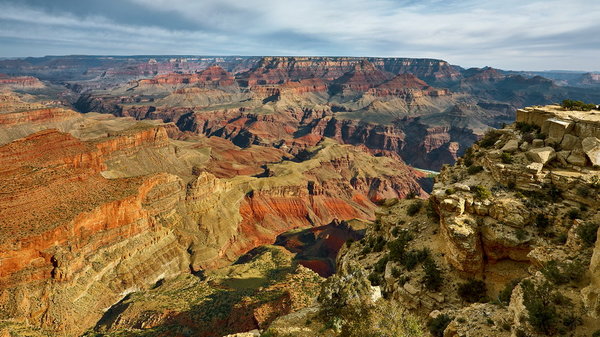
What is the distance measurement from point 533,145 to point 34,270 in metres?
78.9

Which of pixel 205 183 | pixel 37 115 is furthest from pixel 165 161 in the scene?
pixel 37 115

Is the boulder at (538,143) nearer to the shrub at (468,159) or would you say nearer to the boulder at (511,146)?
the boulder at (511,146)

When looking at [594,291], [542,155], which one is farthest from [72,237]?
[542,155]

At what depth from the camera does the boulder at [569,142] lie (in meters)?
29.6

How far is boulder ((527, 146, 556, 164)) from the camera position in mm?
28844

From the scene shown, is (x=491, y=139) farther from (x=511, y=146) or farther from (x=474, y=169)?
(x=474, y=169)

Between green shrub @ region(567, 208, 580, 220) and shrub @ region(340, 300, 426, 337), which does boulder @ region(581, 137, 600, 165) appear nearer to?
green shrub @ region(567, 208, 580, 220)

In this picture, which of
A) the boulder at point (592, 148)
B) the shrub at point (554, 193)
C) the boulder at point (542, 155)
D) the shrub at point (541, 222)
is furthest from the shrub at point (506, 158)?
the shrub at point (541, 222)

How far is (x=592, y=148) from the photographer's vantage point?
27500 millimetres

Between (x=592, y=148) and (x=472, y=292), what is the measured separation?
1676 centimetres

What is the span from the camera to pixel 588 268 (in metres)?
18.6

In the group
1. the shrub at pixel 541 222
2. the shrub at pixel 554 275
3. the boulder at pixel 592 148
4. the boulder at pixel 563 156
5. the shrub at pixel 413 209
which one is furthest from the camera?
the shrub at pixel 413 209

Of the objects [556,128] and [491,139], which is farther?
[491,139]

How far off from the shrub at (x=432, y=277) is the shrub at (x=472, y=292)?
1.62 meters
